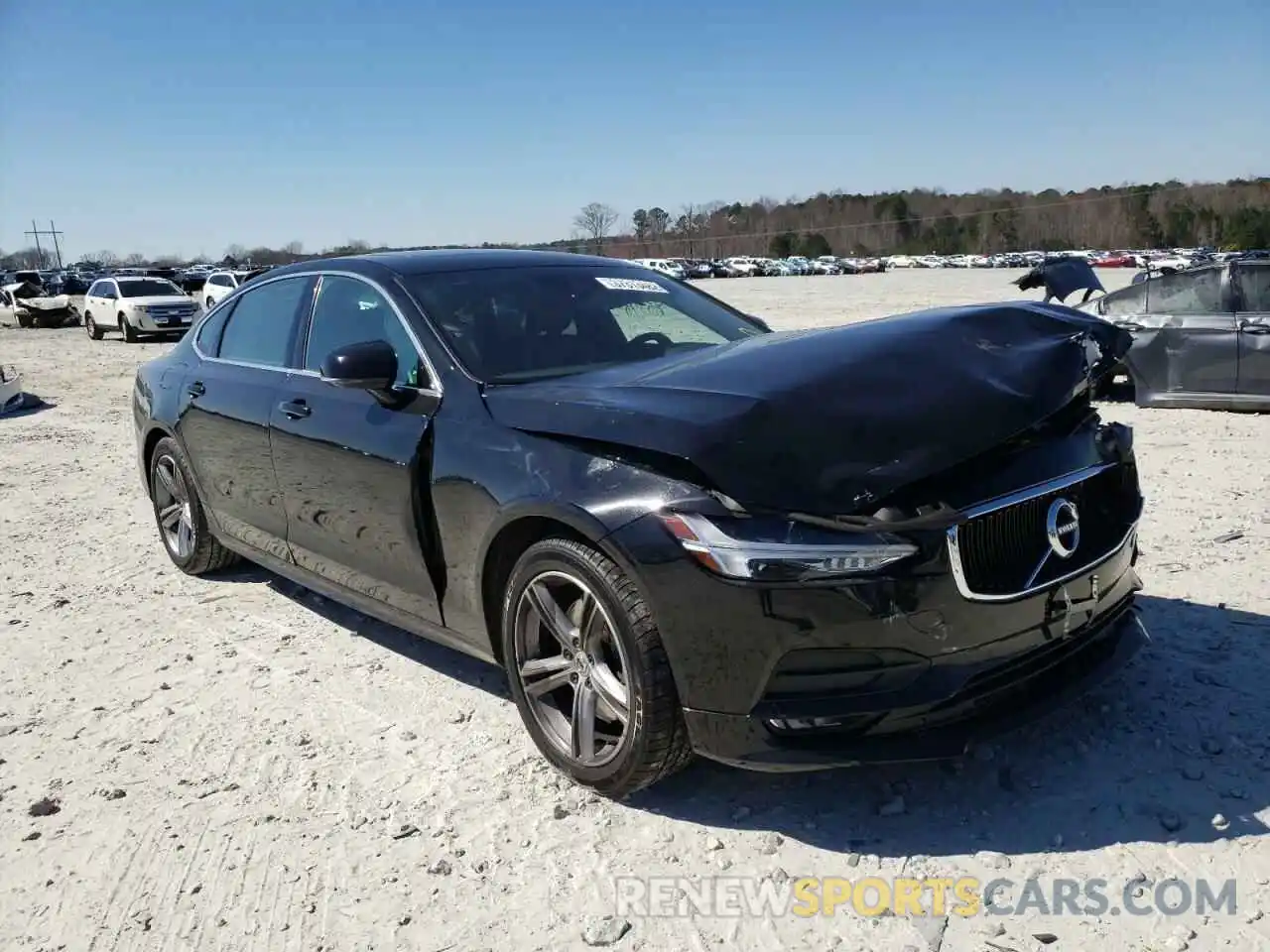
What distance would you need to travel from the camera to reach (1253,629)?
4129 mm

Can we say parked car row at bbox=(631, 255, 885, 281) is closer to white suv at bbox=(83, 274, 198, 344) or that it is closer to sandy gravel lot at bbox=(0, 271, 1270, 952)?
white suv at bbox=(83, 274, 198, 344)

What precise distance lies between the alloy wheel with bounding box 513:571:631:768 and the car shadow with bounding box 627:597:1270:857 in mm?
257

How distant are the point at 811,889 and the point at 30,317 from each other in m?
38.5

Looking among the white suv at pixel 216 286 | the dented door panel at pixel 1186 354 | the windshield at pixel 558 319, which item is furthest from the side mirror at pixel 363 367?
the white suv at pixel 216 286

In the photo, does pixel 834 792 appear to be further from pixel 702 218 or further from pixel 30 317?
pixel 702 218

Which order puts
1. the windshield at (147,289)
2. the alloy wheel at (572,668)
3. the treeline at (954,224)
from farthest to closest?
the treeline at (954,224), the windshield at (147,289), the alloy wheel at (572,668)

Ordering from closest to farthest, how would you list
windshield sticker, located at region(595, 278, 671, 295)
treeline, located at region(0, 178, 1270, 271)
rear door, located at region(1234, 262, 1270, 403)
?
windshield sticker, located at region(595, 278, 671, 295)
rear door, located at region(1234, 262, 1270, 403)
treeline, located at region(0, 178, 1270, 271)

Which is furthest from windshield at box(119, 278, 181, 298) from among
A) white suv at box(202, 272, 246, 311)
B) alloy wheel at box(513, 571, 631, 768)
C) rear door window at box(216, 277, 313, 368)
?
alloy wheel at box(513, 571, 631, 768)

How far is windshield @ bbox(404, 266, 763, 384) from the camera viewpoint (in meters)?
3.83

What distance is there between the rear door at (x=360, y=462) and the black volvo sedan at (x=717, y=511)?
0.01 meters

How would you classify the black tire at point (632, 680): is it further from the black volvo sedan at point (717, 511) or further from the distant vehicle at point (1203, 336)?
the distant vehicle at point (1203, 336)

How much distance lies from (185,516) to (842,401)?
14.0 ft

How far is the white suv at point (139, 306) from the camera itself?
26484mm

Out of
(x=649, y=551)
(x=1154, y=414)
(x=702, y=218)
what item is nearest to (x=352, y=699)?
(x=649, y=551)
